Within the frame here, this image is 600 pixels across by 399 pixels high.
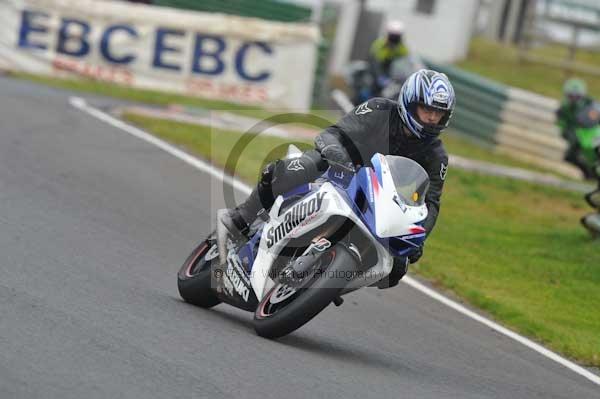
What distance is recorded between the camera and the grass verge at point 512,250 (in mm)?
9750

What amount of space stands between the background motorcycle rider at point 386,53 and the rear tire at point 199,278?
12601 mm

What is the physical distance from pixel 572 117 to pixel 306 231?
11.4 m

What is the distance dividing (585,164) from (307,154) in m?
10.5

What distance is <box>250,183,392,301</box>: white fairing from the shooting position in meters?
6.91

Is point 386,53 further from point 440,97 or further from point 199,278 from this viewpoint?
point 440,97

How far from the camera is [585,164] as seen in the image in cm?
1727

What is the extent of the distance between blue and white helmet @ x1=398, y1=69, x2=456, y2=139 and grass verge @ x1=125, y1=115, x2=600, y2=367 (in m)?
1.98

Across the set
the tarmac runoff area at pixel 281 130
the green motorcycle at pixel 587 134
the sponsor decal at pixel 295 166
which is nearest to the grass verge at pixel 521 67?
the tarmac runoff area at pixel 281 130

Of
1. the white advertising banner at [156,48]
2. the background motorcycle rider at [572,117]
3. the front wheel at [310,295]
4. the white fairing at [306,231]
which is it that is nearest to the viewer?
the front wheel at [310,295]

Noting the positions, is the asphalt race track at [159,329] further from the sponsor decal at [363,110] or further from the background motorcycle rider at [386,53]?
the background motorcycle rider at [386,53]

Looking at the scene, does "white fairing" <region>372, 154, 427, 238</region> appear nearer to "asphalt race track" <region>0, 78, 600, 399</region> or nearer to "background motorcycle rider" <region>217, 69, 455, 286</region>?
"background motorcycle rider" <region>217, 69, 455, 286</region>

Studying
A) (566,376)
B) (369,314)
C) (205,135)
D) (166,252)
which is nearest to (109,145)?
(205,135)

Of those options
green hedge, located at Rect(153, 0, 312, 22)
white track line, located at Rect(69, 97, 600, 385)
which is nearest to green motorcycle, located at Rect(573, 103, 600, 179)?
white track line, located at Rect(69, 97, 600, 385)

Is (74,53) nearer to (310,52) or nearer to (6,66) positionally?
(6,66)
